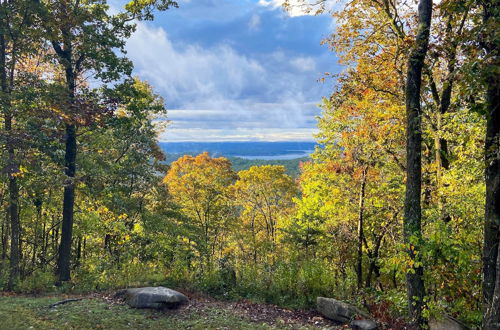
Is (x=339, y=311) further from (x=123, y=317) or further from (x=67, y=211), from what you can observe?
(x=67, y=211)

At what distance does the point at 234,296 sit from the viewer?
10242 millimetres

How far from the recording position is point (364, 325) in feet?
24.2

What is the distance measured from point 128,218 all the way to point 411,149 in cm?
1570

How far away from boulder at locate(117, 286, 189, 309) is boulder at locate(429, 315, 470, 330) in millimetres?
5924

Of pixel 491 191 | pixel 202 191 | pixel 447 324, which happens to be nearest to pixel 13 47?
pixel 491 191

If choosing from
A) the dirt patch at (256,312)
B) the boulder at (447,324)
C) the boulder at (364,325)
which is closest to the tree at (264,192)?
the dirt patch at (256,312)

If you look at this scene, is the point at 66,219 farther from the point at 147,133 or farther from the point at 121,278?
the point at 147,133

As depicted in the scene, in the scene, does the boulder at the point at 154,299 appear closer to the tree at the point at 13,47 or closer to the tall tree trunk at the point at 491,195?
the tree at the point at 13,47

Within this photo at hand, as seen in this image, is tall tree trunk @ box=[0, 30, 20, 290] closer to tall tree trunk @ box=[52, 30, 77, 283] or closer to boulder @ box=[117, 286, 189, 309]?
tall tree trunk @ box=[52, 30, 77, 283]

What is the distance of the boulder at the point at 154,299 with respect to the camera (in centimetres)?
838

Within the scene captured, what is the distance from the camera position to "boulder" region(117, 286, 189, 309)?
838 centimetres

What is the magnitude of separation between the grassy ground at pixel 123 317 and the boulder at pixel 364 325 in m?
0.63

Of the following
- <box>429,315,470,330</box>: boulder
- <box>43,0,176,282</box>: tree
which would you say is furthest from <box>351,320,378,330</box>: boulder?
<box>43,0,176,282</box>: tree

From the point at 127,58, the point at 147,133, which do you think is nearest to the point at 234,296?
the point at 127,58
